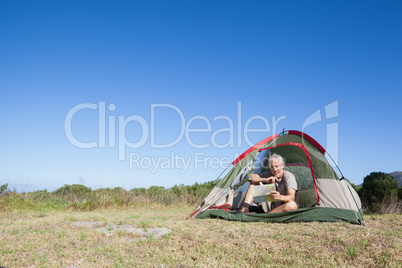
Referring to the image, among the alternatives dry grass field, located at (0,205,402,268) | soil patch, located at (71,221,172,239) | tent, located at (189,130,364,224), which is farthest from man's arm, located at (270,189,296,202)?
soil patch, located at (71,221,172,239)

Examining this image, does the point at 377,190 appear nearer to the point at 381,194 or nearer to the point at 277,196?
the point at 381,194

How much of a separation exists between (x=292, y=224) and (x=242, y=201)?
1.86 meters

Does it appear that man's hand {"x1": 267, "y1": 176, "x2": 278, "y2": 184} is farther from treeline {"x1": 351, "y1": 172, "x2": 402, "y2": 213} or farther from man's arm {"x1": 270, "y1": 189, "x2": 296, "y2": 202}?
treeline {"x1": 351, "y1": 172, "x2": 402, "y2": 213}

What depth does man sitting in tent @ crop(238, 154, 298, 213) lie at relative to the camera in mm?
7191

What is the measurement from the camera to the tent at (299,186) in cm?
691

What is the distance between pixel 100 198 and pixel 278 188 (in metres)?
6.57

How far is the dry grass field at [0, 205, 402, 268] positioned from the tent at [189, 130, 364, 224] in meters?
0.71

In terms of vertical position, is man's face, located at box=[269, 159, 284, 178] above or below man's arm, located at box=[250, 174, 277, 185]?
above

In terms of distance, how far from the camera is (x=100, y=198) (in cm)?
1123

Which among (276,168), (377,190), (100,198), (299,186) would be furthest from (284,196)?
(100,198)

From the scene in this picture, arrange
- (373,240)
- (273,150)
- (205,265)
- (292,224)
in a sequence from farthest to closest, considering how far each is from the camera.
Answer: (273,150) → (292,224) → (373,240) → (205,265)

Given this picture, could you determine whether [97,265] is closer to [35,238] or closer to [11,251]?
[11,251]

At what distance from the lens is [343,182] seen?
7.36m

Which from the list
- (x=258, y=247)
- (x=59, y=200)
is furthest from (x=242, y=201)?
(x=59, y=200)
